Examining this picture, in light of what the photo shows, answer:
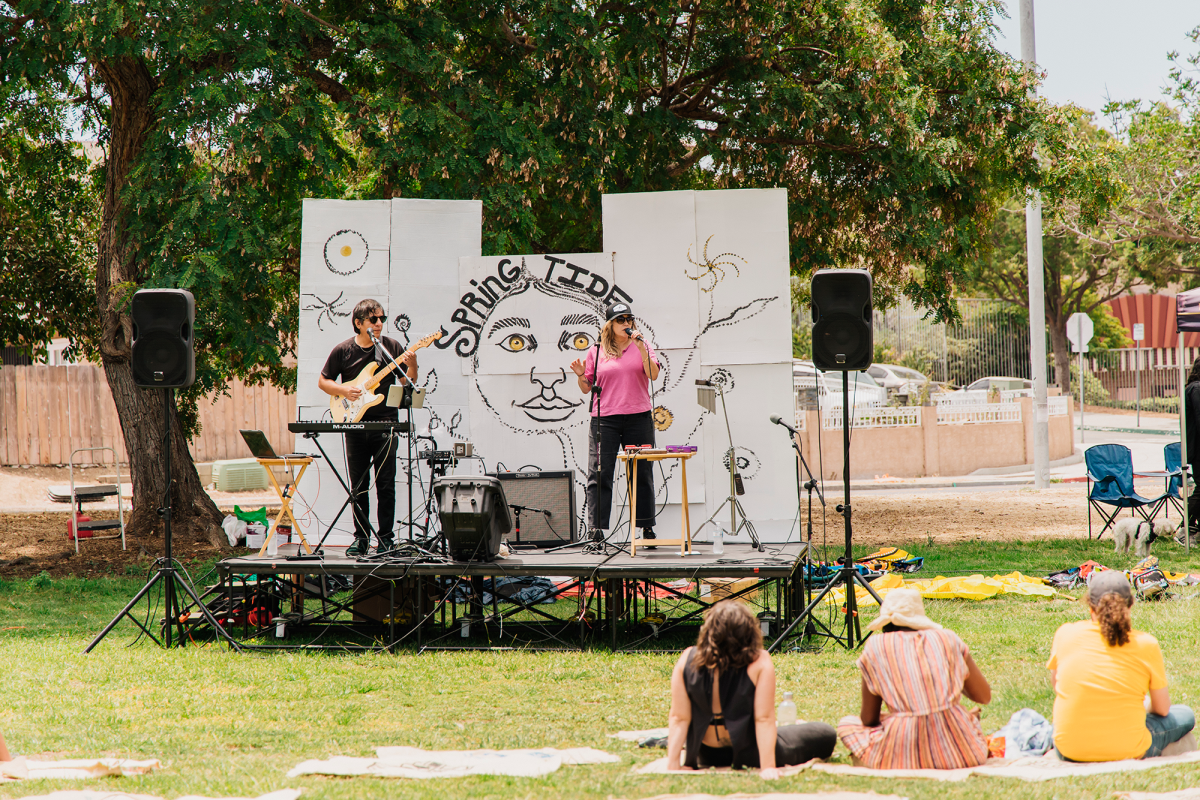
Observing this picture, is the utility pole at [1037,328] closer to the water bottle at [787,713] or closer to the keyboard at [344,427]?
the keyboard at [344,427]

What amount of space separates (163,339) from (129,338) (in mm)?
4839

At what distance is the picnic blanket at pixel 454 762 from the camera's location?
4180 mm

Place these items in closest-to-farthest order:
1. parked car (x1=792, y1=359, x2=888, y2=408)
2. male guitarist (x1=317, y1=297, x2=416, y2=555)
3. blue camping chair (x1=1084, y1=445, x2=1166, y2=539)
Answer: male guitarist (x1=317, y1=297, x2=416, y2=555), blue camping chair (x1=1084, y1=445, x2=1166, y2=539), parked car (x1=792, y1=359, x2=888, y2=408)

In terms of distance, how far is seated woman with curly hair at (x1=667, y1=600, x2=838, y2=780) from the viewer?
3984 millimetres

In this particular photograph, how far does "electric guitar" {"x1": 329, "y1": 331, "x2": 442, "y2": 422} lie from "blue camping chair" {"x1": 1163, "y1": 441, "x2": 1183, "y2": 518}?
732 cm

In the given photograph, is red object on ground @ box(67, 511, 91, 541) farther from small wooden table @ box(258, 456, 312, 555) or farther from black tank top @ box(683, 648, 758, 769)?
black tank top @ box(683, 648, 758, 769)

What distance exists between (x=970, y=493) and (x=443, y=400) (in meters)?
9.89

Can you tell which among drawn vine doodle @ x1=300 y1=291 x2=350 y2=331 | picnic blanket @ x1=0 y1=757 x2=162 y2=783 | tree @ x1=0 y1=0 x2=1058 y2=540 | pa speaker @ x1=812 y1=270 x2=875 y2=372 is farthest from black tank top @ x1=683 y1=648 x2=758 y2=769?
tree @ x1=0 y1=0 x2=1058 y2=540

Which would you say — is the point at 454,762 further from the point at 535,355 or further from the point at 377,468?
the point at 535,355

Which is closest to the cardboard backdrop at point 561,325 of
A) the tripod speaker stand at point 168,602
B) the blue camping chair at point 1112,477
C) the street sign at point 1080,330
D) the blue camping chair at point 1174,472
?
the tripod speaker stand at point 168,602

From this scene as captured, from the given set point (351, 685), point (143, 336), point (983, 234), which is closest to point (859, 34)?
point (983, 234)

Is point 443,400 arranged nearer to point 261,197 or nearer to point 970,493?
point 261,197

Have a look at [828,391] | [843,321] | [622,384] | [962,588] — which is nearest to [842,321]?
[843,321]

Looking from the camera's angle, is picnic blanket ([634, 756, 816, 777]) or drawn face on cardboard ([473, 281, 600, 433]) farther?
drawn face on cardboard ([473, 281, 600, 433])
